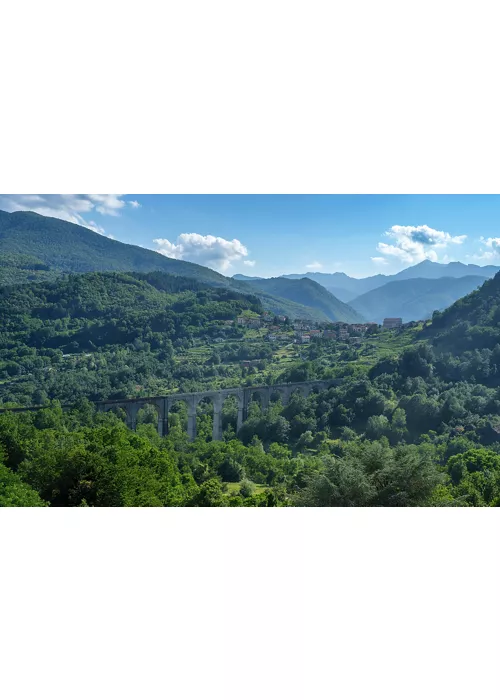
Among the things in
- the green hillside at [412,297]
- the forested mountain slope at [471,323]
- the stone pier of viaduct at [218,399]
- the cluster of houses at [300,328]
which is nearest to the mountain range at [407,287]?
the green hillside at [412,297]

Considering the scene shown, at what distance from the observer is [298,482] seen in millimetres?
7645

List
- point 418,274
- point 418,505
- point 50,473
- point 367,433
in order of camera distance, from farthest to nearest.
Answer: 1. point 367,433
2. point 418,274
3. point 50,473
4. point 418,505

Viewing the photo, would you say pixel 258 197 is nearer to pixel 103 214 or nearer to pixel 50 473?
pixel 103 214

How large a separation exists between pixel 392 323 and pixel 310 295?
316 centimetres

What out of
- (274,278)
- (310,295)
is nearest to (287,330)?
(310,295)

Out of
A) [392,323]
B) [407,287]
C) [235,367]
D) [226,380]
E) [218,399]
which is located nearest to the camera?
[407,287]

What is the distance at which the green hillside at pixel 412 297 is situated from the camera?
10188 mm

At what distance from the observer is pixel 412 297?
11.7 meters

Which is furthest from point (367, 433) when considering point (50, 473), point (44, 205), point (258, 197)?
point (44, 205)

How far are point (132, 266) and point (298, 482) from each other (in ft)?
21.1

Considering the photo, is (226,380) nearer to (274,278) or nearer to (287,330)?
(287,330)

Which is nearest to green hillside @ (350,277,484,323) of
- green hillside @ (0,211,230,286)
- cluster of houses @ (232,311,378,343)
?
cluster of houses @ (232,311,378,343)

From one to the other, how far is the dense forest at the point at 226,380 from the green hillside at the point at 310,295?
0.74 m

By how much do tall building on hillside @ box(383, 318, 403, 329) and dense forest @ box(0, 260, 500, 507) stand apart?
0.25 meters
